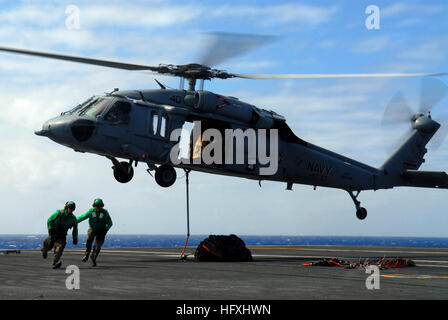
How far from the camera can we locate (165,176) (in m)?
23.5

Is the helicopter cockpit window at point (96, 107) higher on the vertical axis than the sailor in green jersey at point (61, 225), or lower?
higher

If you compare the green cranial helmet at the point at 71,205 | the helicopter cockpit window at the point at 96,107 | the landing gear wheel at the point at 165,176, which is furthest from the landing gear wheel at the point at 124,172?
the green cranial helmet at the point at 71,205

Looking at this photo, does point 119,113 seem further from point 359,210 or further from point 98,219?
point 359,210

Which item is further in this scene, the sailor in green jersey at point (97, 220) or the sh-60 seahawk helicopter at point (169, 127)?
the sh-60 seahawk helicopter at point (169, 127)

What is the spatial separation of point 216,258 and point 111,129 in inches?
244

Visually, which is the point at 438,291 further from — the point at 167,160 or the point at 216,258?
the point at 167,160

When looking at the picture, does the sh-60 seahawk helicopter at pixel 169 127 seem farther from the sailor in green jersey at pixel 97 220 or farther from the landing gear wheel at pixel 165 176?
the sailor in green jersey at pixel 97 220

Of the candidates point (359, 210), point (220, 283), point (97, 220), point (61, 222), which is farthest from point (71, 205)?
point (359, 210)

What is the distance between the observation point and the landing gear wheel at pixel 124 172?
79.3ft

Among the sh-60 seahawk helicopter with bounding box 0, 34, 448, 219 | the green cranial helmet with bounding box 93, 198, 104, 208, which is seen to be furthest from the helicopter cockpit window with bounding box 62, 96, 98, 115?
the green cranial helmet with bounding box 93, 198, 104, 208

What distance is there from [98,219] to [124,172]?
273 inches

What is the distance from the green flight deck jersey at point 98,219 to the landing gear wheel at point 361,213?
16.7 m

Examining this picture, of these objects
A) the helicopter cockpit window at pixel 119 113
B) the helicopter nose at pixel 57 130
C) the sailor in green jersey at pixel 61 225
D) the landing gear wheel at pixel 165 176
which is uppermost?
the helicopter cockpit window at pixel 119 113
